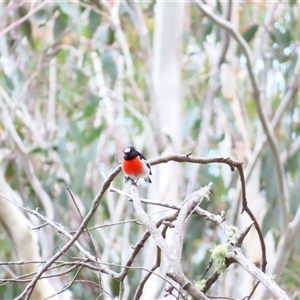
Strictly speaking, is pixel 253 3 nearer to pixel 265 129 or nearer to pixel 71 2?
pixel 71 2

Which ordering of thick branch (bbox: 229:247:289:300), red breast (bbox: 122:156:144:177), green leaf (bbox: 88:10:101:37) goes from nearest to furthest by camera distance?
1. thick branch (bbox: 229:247:289:300)
2. red breast (bbox: 122:156:144:177)
3. green leaf (bbox: 88:10:101:37)

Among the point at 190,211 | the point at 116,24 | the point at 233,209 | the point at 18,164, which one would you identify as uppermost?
the point at 116,24

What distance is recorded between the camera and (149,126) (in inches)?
122

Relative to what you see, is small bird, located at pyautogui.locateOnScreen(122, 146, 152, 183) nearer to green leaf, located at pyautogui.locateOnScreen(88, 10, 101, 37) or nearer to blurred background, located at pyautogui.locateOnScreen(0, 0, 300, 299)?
blurred background, located at pyautogui.locateOnScreen(0, 0, 300, 299)

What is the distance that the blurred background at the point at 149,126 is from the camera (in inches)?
109

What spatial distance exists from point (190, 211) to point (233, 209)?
1530 mm

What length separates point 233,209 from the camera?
260cm

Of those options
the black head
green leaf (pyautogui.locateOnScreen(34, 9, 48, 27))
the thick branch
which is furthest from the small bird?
green leaf (pyautogui.locateOnScreen(34, 9, 48, 27))

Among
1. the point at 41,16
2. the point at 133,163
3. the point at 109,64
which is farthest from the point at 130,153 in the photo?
the point at 109,64

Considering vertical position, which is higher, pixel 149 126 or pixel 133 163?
pixel 149 126

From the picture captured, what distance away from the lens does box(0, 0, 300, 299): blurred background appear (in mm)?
2775

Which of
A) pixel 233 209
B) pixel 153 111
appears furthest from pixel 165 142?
pixel 233 209

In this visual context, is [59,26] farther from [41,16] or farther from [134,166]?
[134,166]

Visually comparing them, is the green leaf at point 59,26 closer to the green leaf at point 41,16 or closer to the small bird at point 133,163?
the green leaf at point 41,16
